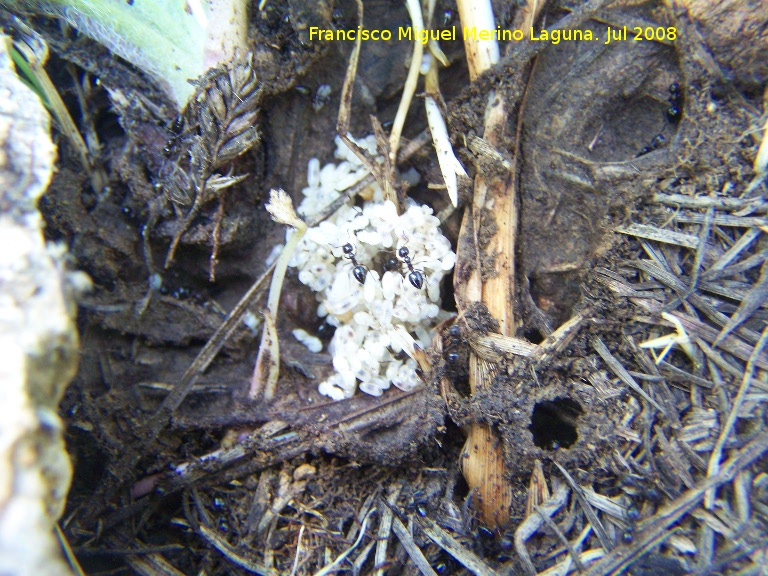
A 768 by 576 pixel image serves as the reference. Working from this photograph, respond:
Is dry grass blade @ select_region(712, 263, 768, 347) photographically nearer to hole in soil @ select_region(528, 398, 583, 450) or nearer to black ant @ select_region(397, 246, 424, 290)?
hole in soil @ select_region(528, 398, 583, 450)

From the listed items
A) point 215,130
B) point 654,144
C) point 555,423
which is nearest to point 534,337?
point 555,423

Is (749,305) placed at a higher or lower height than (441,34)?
lower

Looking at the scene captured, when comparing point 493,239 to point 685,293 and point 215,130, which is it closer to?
point 685,293

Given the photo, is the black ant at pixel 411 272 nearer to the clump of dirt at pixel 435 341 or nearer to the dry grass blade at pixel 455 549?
the clump of dirt at pixel 435 341

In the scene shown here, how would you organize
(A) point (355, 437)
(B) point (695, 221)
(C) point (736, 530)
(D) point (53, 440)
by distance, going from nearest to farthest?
1. (D) point (53, 440)
2. (C) point (736, 530)
3. (B) point (695, 221)
4. (A) point (355, 437)

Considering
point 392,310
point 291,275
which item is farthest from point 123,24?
point 392,310

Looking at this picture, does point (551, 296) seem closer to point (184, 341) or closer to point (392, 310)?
point (392, 310)

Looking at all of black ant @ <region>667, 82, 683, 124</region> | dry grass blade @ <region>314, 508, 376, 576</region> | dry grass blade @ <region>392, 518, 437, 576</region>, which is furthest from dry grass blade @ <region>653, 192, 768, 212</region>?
dry grass blade @ <region>314, 508, 376, 576</region>
